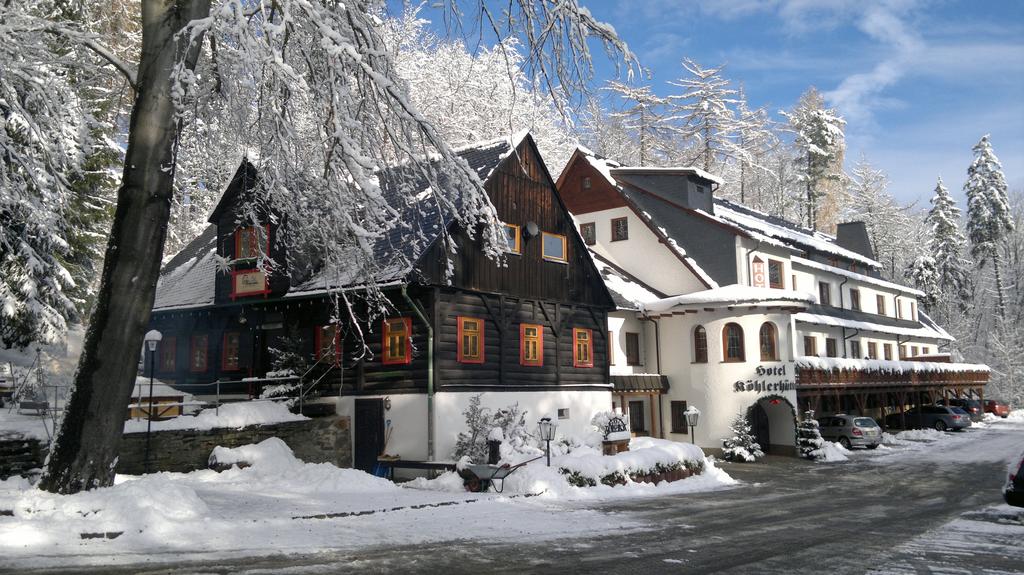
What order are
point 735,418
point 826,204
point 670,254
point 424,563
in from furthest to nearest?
point 826,204, point 670,254, point 735,418, point 424,563

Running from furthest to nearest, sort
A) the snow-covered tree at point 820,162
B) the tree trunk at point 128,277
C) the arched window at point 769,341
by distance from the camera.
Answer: the snow-covered tree at point 820,162 < the arched window at point 769,341 < the tree trunk at point 128,277

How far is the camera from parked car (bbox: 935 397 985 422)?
49175 millimetres


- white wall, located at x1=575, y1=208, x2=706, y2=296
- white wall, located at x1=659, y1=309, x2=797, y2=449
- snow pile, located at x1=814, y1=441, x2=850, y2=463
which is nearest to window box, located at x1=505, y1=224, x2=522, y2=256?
white wall, located at x1=659, y1=309, x2=797, y2=449

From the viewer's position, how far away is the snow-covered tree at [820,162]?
2500 inches

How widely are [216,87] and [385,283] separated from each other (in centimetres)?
1072

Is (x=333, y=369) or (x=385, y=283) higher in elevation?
(x=385, y=283)

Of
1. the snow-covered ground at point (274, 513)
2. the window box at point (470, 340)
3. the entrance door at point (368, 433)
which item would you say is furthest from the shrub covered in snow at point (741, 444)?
the entrance door at point (368, 433)

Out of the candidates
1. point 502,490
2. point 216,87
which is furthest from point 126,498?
point 502,490

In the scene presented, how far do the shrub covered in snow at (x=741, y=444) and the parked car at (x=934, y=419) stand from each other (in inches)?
760

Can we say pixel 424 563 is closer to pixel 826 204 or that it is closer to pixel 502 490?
pixel 502 490

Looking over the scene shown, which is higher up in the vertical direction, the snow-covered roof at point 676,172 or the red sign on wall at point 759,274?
the snow-covered roof at point 676,172

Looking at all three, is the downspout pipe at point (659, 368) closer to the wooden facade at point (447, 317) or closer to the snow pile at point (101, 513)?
the wooden facade at point (447, 317)

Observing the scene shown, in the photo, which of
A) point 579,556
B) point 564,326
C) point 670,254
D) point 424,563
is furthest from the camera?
point 670,254

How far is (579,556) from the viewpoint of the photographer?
415 inches
